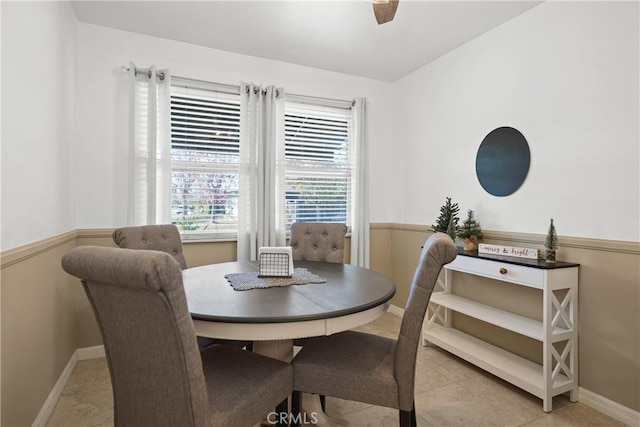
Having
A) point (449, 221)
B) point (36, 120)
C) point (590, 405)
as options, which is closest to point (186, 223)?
point (36, 120)

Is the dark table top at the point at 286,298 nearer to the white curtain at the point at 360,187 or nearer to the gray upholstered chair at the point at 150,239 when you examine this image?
the gray upholstered chair at the point at 150,239

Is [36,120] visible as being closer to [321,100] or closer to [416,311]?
[416,311]

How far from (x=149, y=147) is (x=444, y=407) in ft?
9.42

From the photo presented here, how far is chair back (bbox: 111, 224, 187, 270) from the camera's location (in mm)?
2277

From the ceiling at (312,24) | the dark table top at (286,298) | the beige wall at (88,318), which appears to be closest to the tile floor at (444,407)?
the beige wall at (88,318)

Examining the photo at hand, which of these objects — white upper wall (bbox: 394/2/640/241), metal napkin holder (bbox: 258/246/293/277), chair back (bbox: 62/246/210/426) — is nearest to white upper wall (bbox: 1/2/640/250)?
white upper wall (bbox: 394/2/640/241)

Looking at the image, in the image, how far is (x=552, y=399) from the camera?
2.13m

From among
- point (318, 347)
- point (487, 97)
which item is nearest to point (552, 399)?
point (318, 347)

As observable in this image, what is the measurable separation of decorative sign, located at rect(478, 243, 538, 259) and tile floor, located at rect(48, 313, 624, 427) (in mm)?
882

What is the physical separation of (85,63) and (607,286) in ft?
13.2

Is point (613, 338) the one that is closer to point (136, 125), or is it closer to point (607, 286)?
point (607, 286)

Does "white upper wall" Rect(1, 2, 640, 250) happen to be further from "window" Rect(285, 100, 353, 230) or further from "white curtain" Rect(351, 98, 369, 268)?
"white curtain" Rect(351, 98, 369, 268)

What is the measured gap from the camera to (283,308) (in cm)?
134

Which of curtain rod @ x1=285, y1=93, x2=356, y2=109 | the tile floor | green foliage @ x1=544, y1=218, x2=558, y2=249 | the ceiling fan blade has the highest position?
curtain rod @ x1=285, y1=93, x2=356, y2=109
